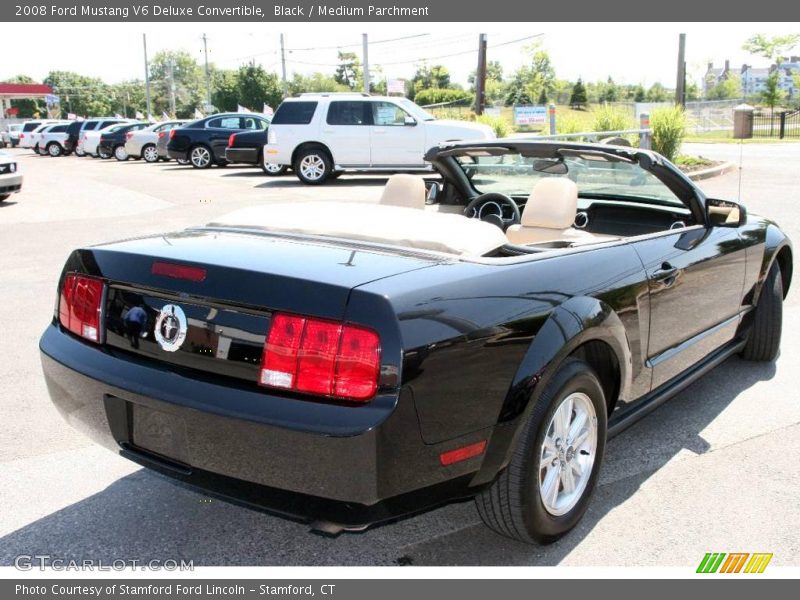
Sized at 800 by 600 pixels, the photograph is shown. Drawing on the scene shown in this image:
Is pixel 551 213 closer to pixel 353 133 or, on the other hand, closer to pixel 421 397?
pixel 421 397

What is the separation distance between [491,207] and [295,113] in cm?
1492

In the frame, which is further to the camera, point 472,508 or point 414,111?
point 414,111

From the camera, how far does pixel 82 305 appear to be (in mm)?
3096

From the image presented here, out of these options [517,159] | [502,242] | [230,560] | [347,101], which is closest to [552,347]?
[502,242]

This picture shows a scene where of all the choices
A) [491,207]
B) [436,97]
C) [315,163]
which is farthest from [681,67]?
[436,97]

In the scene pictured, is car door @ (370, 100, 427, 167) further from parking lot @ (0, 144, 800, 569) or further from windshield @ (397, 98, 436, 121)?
parking lot @ (0, 144, 800, 569)

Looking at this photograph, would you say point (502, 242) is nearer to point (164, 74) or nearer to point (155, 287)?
point (155, 287)

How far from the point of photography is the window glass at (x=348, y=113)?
18766mm

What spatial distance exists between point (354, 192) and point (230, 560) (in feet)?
47.0

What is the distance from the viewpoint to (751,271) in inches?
187

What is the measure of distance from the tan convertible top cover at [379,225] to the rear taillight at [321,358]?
73cm

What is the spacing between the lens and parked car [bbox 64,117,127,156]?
3631 cm

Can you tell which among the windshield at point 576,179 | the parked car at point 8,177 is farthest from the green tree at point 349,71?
the windshield at point 576,179

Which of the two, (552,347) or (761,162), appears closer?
(552,347)
